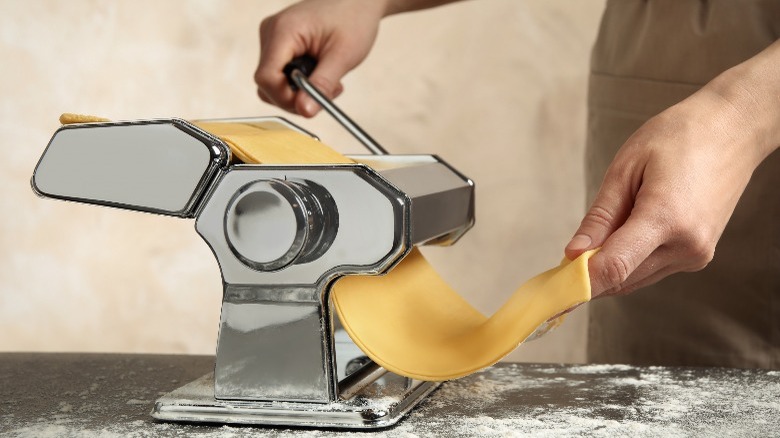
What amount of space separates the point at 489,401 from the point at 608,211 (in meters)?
0.18

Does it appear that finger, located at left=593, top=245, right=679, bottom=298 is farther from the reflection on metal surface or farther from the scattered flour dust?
the reflection on metal surface

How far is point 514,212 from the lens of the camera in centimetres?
265

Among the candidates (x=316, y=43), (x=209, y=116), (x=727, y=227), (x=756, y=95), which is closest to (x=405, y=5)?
(x=316, y=43)

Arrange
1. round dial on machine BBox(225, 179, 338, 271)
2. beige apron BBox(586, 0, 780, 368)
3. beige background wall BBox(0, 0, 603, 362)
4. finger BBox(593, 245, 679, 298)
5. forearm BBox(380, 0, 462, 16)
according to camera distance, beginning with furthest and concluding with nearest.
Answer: beige background wall BBox(0, 0, 603, 362) → forearm BBox(380, 0, 462, 16) → beige apron BBox(586, 0, 780, 368) → finger BBox(593, 245, 679, 298) → round dial on machine BBox(225, 179, 338, 271)

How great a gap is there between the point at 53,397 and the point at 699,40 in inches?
33.7

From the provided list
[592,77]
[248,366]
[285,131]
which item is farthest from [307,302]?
[592,77]

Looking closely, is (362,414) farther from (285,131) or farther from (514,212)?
(514,212)

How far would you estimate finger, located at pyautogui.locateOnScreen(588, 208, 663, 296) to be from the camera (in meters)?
0.76

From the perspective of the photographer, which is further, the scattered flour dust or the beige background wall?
the beige background wall

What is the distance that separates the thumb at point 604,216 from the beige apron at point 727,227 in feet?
1.50

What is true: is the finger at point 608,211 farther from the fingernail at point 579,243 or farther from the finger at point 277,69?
the finger at point 277,69

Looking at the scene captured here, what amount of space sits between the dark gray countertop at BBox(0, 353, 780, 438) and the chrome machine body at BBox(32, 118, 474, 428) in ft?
0.09

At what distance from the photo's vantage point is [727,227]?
125 centimetres

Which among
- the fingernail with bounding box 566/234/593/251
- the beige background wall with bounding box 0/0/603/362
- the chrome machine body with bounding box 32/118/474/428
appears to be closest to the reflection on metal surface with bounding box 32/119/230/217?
the chrome machine body with bounding box 32/118/474/428
